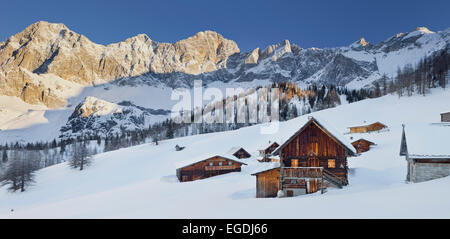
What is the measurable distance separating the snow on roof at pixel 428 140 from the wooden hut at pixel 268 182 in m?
11.6

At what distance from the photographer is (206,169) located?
47531mm

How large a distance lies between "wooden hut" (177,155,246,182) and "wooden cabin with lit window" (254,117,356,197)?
22.6 meters

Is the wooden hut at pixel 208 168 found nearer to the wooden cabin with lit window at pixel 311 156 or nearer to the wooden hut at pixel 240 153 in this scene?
the wooden hut at pixel 240 153

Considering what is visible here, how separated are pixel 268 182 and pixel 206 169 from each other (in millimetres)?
23066

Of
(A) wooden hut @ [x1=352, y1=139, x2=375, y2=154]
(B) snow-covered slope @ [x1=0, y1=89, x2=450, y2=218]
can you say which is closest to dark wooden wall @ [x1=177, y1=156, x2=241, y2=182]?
(B) snow-covered slope @ [x1=0, y1=89, x2=450, y2=218]

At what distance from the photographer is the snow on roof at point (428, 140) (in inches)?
787

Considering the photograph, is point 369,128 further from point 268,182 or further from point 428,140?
point 268,182

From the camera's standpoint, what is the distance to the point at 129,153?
283 feet

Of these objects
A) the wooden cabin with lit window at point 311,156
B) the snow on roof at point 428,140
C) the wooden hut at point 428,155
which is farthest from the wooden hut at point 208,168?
the wooden hut at point 428,155

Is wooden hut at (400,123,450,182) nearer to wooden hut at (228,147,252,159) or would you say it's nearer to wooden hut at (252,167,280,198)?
wooden hut at (252,167,280,198)
